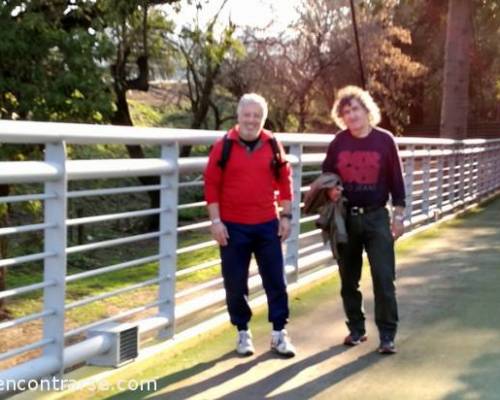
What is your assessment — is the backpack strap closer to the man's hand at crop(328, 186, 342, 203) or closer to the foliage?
the man's hand at crop(328, 186, 342, 203)

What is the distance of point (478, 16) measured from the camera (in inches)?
1034

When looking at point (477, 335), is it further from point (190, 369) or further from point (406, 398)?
point (190, 369)

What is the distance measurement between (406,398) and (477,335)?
1.67 m

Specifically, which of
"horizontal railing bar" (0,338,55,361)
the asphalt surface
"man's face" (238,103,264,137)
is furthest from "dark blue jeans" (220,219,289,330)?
"horizontal railing bar" (0,338,55,361)

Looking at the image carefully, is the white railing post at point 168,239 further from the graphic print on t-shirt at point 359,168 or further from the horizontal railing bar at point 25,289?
the horizontal railing bar at point 25,289

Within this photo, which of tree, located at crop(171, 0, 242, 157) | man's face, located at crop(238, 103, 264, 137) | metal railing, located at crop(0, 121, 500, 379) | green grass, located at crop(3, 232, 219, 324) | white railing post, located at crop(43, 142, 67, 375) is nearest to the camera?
metal railing, located at crop(0, 121, 500, 379)

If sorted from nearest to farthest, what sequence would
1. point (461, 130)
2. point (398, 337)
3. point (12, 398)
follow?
1. point (12, 398)
2. point (398, 337)
3. point (461, 130)

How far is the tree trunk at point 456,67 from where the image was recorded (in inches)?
833

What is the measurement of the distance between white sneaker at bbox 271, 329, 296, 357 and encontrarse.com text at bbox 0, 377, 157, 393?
0.95 meters

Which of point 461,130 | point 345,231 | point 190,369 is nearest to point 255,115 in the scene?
point 345,231

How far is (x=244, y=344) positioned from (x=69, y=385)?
1.29 meters

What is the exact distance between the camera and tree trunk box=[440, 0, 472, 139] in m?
21.2

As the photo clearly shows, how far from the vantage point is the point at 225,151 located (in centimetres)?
505

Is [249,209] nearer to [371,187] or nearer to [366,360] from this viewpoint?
[371,187]
